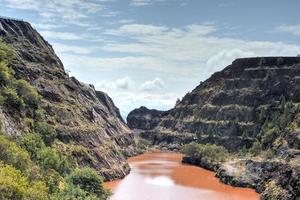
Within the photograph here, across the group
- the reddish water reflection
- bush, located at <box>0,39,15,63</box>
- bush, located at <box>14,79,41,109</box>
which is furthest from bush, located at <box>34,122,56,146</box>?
the reddish water reflection

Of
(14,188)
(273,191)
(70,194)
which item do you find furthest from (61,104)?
(14,188)

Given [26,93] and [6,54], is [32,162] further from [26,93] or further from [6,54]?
[6,54]

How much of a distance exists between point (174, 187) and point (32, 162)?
64.4 m

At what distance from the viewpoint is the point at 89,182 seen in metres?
103

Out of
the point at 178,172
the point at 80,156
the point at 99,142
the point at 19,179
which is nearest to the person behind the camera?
the point at 19,179

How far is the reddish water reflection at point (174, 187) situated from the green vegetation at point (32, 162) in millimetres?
18897

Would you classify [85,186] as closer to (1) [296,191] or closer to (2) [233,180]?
(1) [296,191]

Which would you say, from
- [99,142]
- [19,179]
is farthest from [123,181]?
[19,179]

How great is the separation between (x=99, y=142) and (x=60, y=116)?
17.0 m

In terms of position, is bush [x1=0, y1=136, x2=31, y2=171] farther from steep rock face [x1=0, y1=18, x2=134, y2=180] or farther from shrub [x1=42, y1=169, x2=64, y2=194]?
steep rock face [x1=0, y1=18, x2=134, y2=180]

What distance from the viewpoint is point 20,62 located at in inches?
5901

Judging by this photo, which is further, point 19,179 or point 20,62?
point 20,62

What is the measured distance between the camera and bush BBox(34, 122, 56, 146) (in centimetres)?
12321

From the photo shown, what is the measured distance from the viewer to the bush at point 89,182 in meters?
102
